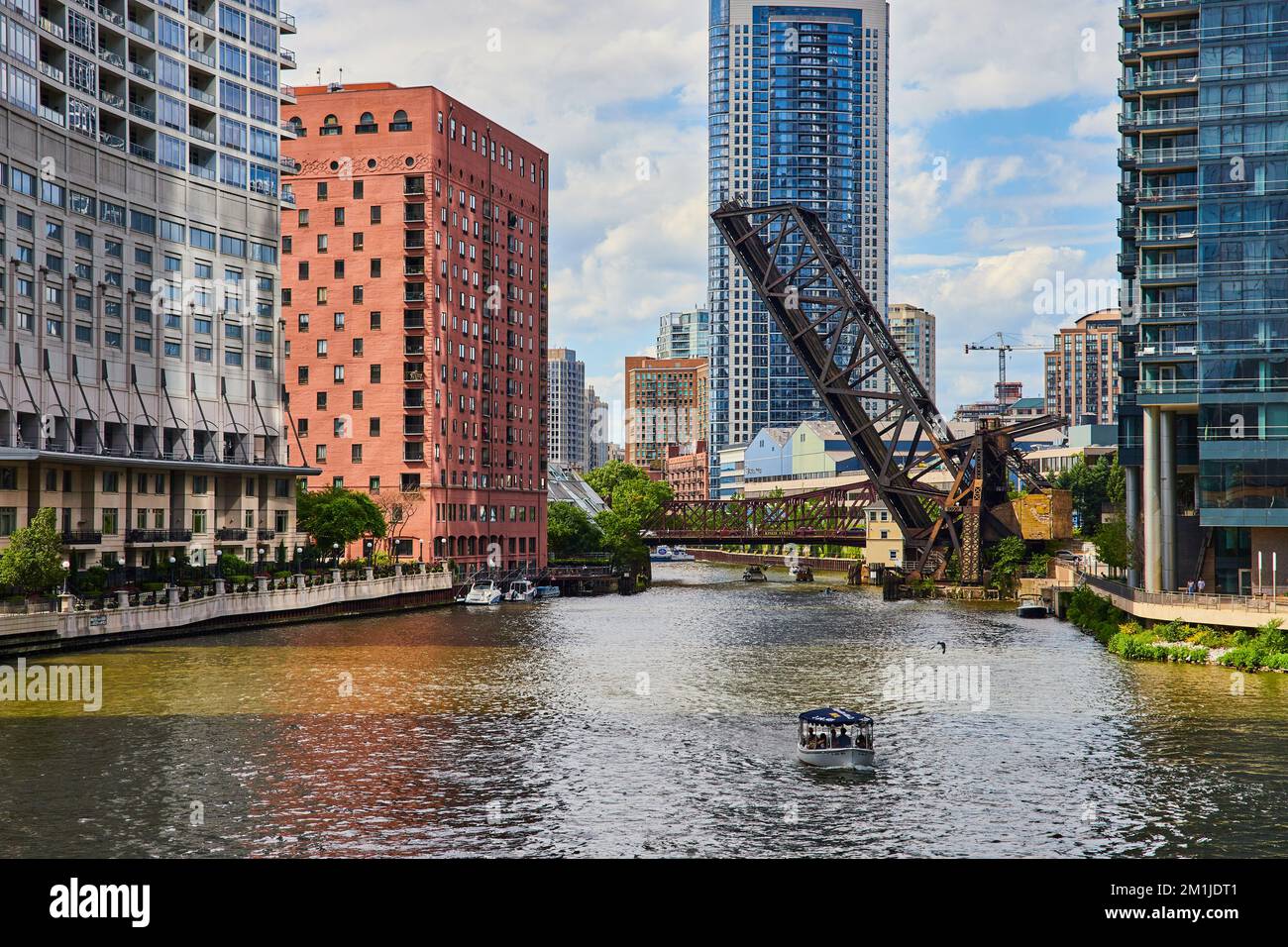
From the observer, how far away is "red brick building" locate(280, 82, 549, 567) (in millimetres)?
115000

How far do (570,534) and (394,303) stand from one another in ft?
119

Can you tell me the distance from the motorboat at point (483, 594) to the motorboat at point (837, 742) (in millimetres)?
67870

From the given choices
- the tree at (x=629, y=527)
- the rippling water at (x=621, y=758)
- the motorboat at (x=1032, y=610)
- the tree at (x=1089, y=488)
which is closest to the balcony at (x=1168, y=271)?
the rippling water at (x=621, y=758)

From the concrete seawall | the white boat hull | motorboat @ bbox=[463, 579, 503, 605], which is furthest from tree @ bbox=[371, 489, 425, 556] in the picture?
the white boat hull

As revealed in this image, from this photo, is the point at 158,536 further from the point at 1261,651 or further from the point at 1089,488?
the point at 1089,488

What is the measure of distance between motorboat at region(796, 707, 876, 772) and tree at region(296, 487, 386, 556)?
6872cm

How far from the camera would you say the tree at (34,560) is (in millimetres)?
61031

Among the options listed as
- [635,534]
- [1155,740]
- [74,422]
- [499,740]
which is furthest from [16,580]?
[635,534]

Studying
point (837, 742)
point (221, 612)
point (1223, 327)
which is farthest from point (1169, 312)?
point (221, 612)

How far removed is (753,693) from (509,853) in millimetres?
25269

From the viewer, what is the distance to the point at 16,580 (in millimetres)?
61594

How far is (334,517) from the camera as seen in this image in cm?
10012

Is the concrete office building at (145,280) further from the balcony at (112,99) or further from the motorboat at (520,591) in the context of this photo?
the motorboat at (520,591)

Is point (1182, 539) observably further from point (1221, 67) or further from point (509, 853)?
point (509, 853)
